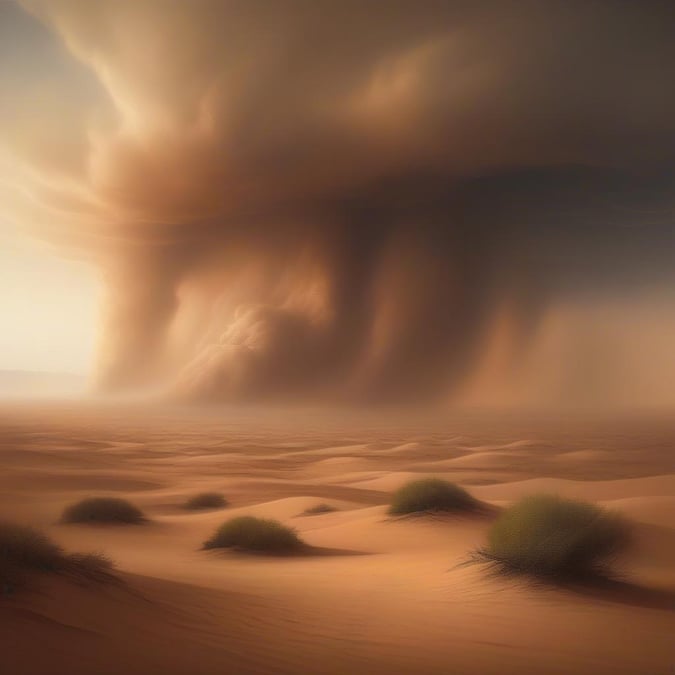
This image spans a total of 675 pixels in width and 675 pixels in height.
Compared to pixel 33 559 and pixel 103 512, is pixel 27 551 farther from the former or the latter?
pixel 103 512

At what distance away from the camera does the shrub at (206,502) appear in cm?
2244

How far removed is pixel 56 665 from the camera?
492 centimetres

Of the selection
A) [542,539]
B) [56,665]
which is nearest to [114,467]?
Result: [542,539]

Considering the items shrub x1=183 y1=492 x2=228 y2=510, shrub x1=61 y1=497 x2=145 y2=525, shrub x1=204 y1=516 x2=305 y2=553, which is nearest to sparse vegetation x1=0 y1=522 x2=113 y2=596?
shrub x1=204 y1=516 x2=305 y2=553

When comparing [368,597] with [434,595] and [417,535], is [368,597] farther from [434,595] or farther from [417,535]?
[417,535]

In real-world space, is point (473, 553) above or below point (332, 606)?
above

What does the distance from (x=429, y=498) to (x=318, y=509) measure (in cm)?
456

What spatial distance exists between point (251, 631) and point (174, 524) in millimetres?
12216

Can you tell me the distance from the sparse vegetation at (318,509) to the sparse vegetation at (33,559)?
43.1ft

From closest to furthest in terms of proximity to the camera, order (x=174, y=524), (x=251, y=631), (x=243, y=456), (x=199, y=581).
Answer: (x=251, y=631)
(x=199, y=581)
(x=174, y=524)
(x=243, y=456)

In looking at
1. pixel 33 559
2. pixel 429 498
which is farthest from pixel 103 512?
pixel 33 559

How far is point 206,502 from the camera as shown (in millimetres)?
22625

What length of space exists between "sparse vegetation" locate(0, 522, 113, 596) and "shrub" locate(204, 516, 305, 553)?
20.4 feet

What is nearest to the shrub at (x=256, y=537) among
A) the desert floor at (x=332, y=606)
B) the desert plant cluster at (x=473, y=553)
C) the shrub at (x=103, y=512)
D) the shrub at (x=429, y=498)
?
the desert plant cluster at (x=473, y=553)
